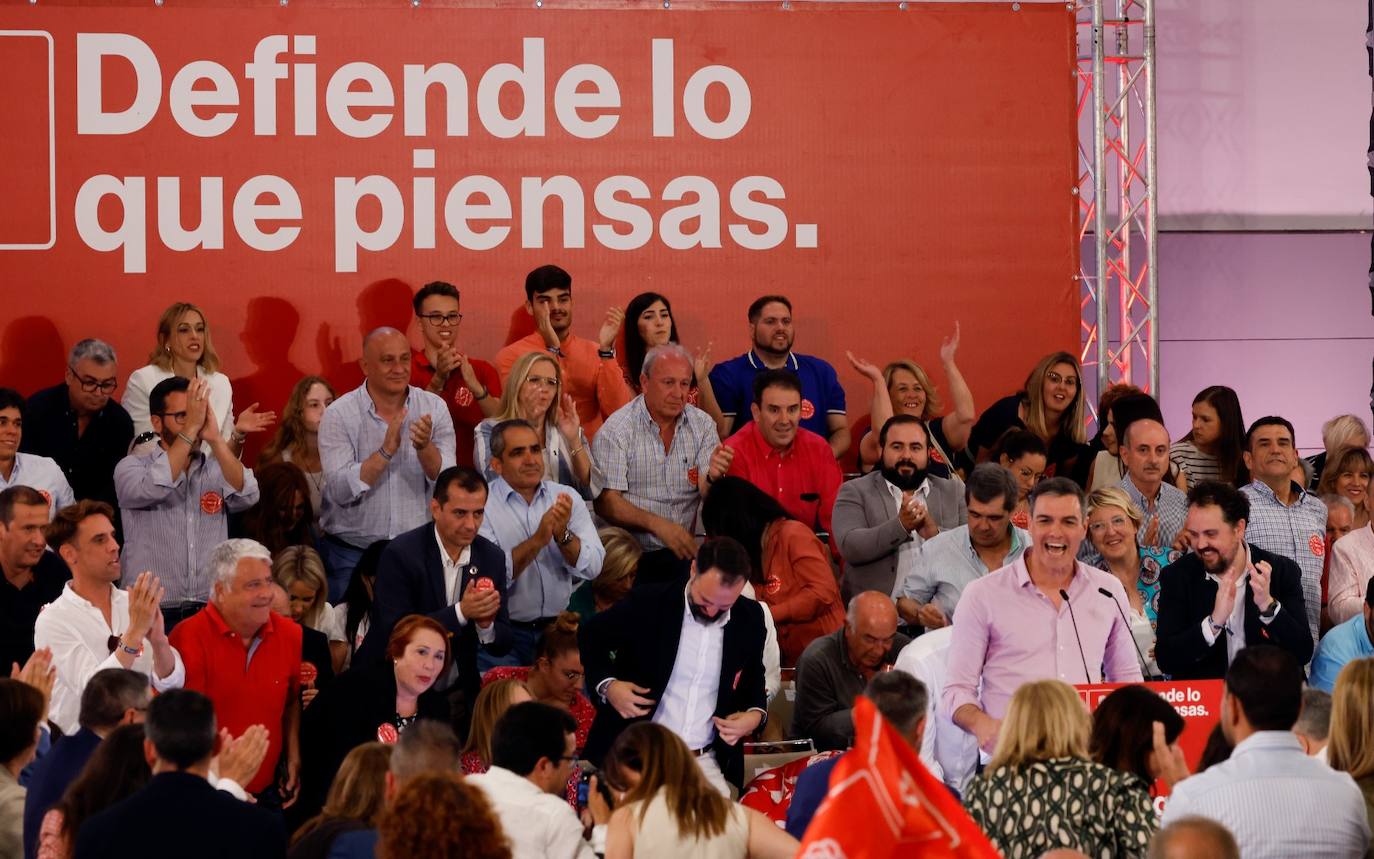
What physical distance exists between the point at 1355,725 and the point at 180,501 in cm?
541

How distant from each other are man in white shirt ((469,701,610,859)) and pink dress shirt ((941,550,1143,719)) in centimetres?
152

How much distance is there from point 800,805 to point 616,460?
3852 millimetres

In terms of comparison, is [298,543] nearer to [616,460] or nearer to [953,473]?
[616,460]

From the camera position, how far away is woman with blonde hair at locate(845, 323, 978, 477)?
378 inches

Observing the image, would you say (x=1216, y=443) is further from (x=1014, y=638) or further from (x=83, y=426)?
(x=83, y=426)

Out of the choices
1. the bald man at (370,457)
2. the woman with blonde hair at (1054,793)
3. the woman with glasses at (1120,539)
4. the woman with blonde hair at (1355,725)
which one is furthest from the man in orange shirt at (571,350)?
the woman with blonde hair at (1355,725)

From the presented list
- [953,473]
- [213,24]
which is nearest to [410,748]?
[953,473]

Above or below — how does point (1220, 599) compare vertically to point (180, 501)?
below

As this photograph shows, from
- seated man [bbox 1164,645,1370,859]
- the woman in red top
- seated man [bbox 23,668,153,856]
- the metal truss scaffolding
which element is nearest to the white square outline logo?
the woman in red top

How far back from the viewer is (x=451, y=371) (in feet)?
32.2

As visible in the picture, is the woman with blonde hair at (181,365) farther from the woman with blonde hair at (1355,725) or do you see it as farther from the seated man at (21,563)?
the woman with blonde hair at (1355,725)

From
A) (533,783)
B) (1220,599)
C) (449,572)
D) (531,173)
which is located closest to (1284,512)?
(1220,599)

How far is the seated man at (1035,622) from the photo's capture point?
6.25 metres

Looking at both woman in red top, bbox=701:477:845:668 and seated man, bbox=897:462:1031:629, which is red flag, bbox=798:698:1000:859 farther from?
woman in red top, bbox=701:477:845:668
